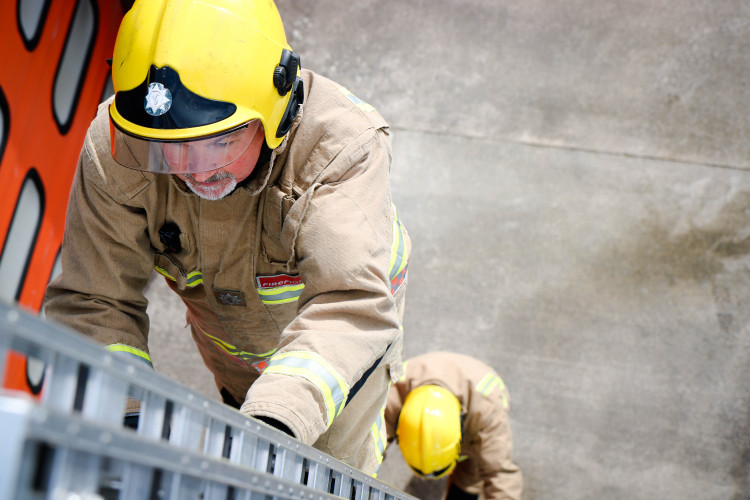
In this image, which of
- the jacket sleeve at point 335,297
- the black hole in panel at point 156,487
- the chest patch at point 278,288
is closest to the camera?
the black hole in panel at point 156,487

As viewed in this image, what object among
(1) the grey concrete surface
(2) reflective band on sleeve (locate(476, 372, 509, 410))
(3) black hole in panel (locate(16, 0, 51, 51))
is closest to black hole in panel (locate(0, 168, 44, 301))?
(3) black hole in panel (locate(16, 0, 51, 51))

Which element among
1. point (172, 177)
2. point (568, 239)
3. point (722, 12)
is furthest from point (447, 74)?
point (172, 177)

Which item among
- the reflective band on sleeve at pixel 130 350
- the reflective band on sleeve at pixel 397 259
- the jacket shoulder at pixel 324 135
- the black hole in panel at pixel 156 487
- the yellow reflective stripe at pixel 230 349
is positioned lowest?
the black hole in panel at pixel 156 487

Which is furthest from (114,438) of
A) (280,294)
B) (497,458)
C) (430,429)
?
(497,458)

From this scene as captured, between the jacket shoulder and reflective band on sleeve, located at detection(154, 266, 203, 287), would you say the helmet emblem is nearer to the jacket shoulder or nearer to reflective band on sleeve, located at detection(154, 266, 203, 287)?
the jacket shoulder

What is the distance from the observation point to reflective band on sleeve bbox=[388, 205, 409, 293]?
1980 mm

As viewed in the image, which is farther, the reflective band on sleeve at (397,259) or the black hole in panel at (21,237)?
the black hole in panel at (21,237)

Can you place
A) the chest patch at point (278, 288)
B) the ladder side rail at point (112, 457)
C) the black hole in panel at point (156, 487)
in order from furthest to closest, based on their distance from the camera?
1. the chest patch at point (278, 288)
2. the black hole in panel at point (156, 487)
3. the ladder side rail at point (112, 457)

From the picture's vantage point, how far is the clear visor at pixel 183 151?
156cm

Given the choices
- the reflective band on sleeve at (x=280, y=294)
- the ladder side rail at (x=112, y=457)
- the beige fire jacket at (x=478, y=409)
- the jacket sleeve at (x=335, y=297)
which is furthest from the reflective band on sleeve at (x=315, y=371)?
the beige fire jacket at (x=478, y=409)

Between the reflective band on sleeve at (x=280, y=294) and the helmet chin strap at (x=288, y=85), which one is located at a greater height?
the helmet chin strap at (x=288, y=85)

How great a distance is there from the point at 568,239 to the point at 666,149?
758mm

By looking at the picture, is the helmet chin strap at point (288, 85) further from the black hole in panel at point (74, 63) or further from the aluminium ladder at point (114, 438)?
the black hole in panel at point (74, 63)

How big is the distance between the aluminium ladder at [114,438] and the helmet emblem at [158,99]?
2.14 feet
